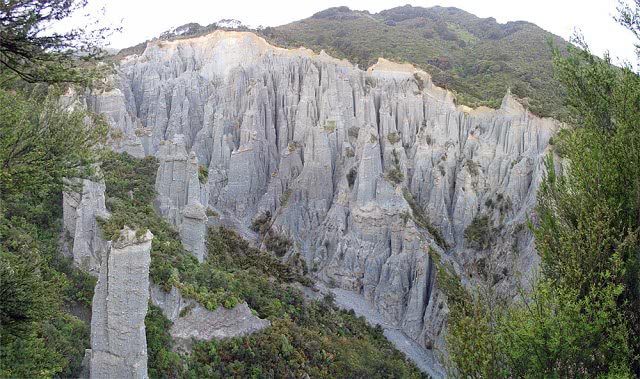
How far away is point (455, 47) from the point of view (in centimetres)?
5766

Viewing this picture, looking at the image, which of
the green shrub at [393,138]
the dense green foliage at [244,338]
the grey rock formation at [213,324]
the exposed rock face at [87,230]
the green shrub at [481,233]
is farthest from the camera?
the green shrub at [393,138]

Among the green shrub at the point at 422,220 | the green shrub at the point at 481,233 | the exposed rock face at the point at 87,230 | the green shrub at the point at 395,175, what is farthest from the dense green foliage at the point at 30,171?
the green shrub at the point at 395,175

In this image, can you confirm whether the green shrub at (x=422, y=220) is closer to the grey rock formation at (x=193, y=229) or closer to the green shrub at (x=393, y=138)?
the green shrub at (x=393, y=138)

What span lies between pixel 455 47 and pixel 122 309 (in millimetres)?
53707

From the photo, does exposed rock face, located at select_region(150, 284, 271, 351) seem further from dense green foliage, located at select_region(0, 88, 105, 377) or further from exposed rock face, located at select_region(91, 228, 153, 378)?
dense green foliage, located at select_region(0, 88, 105, 377)

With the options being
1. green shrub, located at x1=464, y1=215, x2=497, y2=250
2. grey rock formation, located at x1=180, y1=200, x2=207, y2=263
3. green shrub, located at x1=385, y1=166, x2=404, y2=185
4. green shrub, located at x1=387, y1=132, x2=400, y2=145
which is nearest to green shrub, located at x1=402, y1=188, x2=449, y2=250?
green shrub, located at x1=385, y1=166, x2=404, y2=185

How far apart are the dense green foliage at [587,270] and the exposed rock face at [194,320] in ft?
26.7

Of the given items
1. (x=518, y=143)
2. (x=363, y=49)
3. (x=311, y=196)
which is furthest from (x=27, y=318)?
(x=363, y=49)

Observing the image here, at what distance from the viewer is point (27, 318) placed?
7484 mm

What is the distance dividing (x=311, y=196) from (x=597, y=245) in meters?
25.8

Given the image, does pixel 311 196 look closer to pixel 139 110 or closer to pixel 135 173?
pixel 135 173

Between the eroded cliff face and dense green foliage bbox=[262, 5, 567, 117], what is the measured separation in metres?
2.83

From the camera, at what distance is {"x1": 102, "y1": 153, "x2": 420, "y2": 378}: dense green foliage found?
1326cm

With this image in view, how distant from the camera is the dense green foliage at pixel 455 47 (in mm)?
37094
